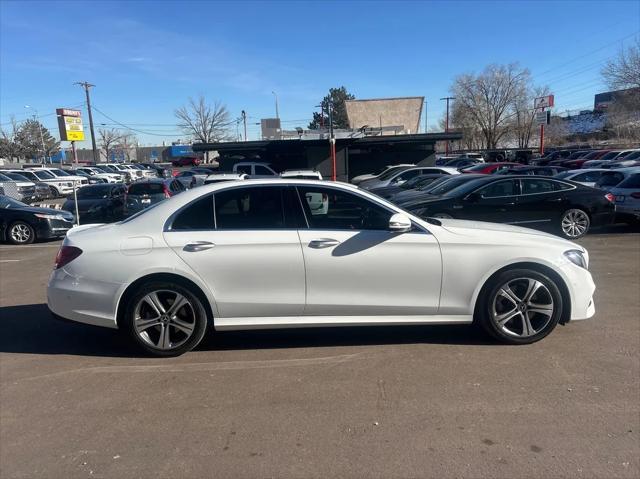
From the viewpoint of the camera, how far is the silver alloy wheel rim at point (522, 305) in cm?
437

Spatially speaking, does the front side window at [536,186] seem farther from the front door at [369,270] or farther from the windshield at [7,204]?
the windshield at [7,204]

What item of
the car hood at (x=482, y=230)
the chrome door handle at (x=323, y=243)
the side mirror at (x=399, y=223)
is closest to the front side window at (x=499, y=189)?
the car hood at (x=482, y=230)

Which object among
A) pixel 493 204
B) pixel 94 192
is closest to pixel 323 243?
pixel 493 204

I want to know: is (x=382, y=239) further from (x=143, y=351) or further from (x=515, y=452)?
(x=143, y=351)

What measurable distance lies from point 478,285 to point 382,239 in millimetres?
960

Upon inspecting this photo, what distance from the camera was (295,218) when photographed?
4.39 m

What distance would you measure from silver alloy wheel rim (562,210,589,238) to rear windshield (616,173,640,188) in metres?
2.43

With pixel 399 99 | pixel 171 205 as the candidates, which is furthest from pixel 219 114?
pixel 171 205

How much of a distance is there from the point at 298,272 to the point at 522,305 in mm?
2043

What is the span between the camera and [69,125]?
1342 centimetres

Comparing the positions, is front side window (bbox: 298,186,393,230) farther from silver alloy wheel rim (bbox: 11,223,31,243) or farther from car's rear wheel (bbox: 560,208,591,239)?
silver alloy wheel rim (bbox: 11,223,31,243)

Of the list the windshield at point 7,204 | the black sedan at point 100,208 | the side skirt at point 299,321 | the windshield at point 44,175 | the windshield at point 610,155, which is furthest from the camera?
the windshield at point 610,155

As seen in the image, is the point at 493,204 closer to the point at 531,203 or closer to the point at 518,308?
the point at 531,203

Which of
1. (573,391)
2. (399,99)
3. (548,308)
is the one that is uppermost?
(399,99)
